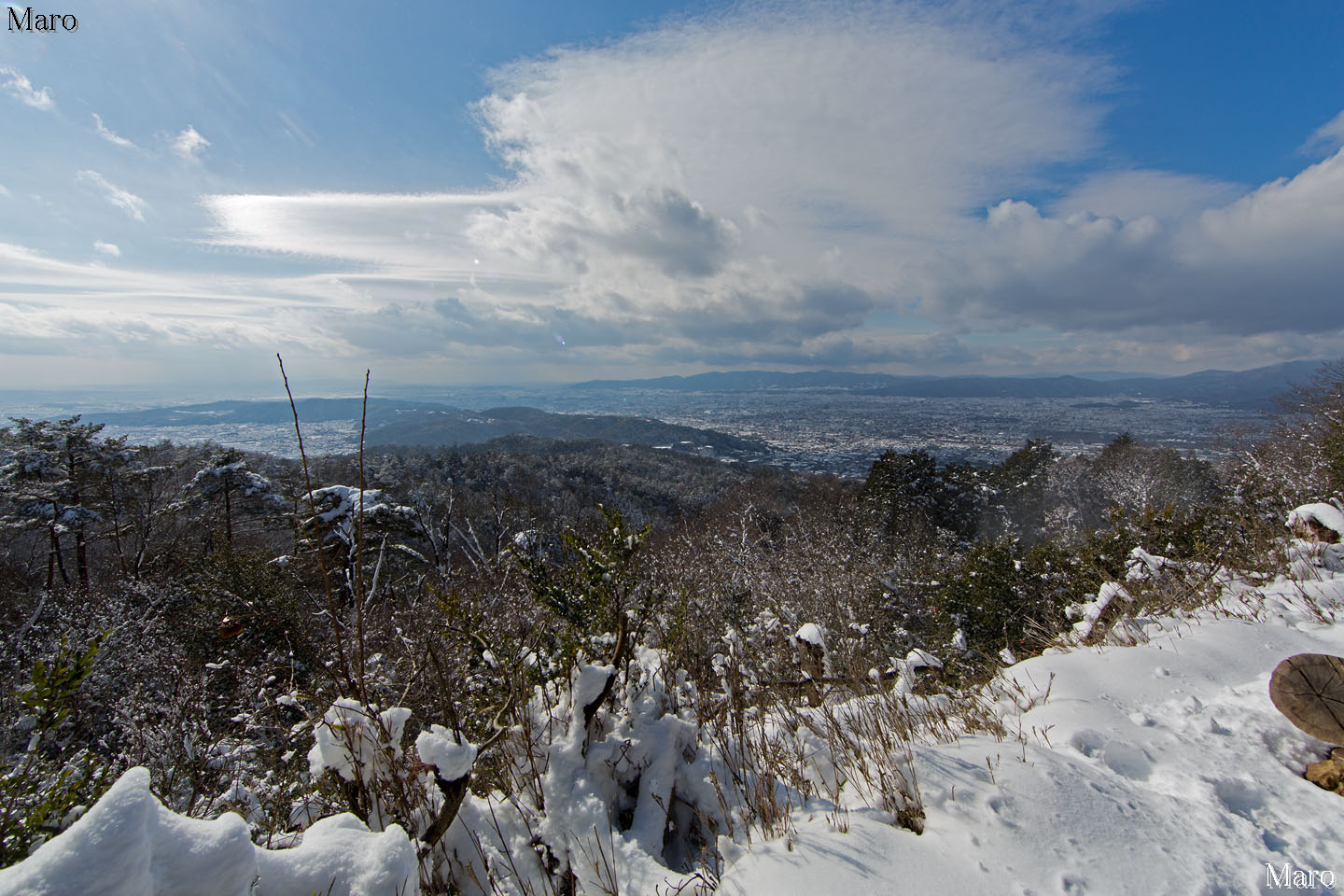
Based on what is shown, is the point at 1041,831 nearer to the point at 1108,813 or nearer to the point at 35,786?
the point at 1108,813

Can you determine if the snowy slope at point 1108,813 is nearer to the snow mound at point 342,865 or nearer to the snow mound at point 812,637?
the snow mound at point 342,865

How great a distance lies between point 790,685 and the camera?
4379 millimetres

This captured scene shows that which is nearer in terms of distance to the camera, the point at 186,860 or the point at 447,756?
the point at 186,860

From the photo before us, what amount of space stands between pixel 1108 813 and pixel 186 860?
10.5 ft

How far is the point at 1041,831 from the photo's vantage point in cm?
205

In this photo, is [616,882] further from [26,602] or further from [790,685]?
[26,602]

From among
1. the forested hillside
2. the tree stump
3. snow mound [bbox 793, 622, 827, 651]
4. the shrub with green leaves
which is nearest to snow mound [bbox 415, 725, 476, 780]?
the forested hillside

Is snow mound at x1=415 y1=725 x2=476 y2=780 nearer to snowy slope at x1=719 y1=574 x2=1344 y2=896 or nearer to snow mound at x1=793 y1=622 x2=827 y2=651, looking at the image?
snowy slope at x1=719 y1=574 x2=1344 y2=896

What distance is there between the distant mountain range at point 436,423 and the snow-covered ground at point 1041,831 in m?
75.4

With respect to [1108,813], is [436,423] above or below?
below

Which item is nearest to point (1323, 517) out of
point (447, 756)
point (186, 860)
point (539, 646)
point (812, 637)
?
point (812, 637)

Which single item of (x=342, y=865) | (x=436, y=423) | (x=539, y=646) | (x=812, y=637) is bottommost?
(x=436, y=423)

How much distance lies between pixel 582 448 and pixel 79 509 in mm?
52924

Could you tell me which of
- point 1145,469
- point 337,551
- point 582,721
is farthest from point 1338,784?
point 1145,469
